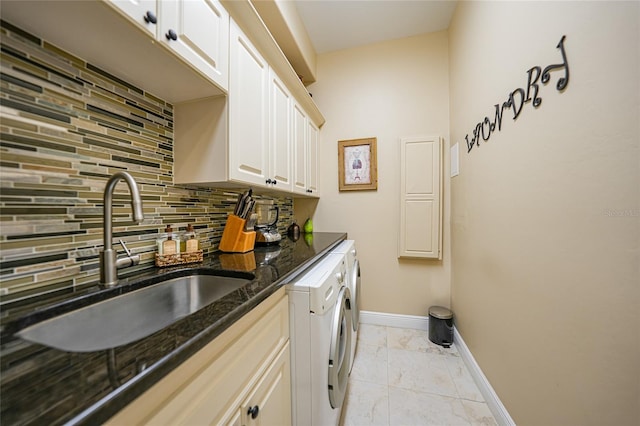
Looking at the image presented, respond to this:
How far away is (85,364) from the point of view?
390 mm

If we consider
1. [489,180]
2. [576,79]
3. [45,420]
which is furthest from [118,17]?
[489,180]

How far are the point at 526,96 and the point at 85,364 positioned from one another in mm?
1645

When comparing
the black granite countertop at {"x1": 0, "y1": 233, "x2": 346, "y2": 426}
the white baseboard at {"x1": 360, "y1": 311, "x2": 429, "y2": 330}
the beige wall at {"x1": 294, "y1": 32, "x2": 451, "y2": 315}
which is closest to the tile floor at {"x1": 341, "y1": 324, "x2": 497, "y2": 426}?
the white baseboard at {"x1": 360, "y1": 311, "x2": 429, "y2": 330}

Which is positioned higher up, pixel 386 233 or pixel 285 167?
pixel 285 167

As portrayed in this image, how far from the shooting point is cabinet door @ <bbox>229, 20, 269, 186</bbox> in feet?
3.66

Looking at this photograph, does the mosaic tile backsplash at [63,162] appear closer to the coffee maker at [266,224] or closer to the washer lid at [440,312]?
the coffee maker at [266,224]

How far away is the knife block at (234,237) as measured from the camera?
138cm

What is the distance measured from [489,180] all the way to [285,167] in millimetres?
1301

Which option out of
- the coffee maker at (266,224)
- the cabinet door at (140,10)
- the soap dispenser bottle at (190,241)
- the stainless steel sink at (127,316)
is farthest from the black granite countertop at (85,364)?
the coffee maker at (266,224)

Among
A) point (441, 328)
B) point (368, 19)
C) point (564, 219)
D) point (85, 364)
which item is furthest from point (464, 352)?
point (368, 19)

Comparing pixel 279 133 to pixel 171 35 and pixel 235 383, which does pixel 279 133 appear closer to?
pixel 171 35

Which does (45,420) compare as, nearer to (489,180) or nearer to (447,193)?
(489,180)

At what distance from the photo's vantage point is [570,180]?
788 mm

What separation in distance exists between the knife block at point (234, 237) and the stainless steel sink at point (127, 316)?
1.27 feet
